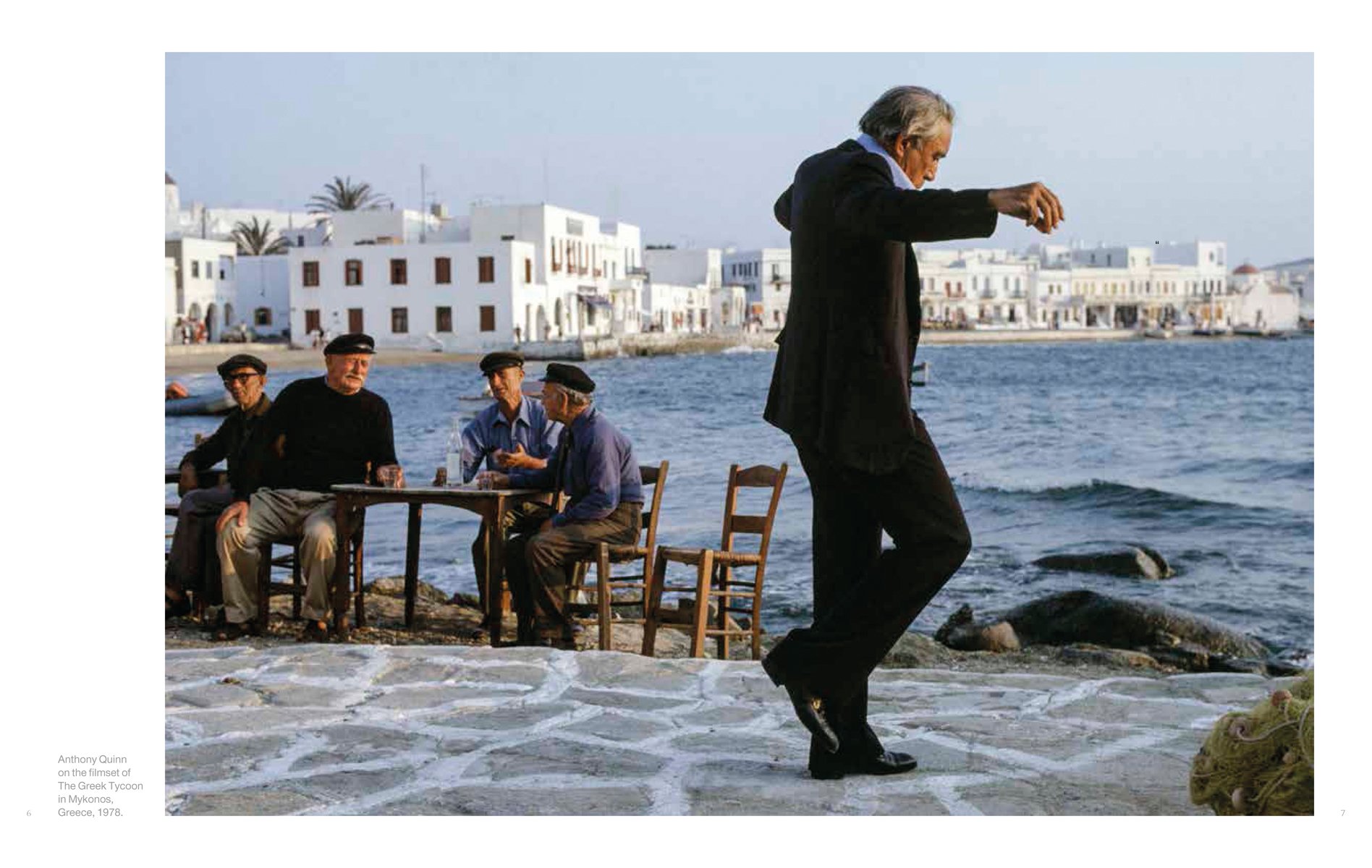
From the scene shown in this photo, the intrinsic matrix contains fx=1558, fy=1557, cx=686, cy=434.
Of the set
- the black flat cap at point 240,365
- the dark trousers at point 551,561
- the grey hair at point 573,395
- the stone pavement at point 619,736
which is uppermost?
the black flat cap at point 240,365

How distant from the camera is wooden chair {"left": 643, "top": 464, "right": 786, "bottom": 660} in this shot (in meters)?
6.46

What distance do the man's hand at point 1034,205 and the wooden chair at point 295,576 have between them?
4.17 metres

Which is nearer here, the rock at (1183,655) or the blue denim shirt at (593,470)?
the blue denim shirt at (593,470)

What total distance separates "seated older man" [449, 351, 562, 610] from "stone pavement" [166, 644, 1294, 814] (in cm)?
131

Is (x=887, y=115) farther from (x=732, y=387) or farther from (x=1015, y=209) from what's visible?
(x=732, y=387)

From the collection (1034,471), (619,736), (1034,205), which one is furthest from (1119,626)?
(1034,471)

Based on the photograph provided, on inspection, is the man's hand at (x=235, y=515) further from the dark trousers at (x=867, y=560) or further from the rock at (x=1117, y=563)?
the rock at (x=1117, y=563)

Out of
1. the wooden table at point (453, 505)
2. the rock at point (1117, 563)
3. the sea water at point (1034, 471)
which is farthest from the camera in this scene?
the rock at point (1117, 563)

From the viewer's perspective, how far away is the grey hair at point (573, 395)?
643cm

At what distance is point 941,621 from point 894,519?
690cm

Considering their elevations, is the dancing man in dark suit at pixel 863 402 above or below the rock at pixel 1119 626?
above

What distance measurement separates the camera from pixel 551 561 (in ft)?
21.4

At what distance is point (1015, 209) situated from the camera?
3104 mm

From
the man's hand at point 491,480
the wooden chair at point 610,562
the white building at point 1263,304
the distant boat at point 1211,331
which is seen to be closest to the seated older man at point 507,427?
the man's hand at point 491,480
